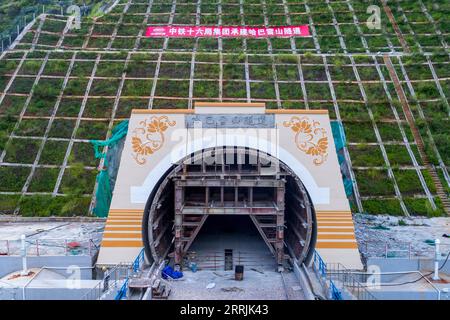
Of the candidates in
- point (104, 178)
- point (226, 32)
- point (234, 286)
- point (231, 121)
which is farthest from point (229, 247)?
point (226, 32)

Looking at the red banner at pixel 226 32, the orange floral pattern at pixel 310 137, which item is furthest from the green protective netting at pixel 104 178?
the red banner at pixel 226 32

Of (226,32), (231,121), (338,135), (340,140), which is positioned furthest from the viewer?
(226,32)

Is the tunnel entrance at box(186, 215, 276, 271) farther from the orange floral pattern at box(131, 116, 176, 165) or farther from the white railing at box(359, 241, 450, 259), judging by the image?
the orange floral pattern at box(131, 116, 176, 165)

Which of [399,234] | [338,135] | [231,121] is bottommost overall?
[399,234]

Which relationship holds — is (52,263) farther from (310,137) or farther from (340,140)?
(340,140)

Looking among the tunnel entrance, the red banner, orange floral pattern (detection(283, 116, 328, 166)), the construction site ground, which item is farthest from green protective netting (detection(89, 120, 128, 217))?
the red banner
